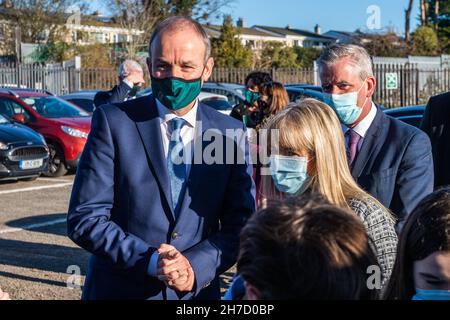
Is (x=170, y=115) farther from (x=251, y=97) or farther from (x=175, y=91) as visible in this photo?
(x=251, y=97)

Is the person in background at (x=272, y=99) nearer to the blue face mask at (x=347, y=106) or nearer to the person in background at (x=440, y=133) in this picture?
the person in background at (x=440, y=133)

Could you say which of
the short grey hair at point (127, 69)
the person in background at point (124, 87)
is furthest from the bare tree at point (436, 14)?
the person in background at point (124, 87)

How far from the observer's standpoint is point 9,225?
33.6ft

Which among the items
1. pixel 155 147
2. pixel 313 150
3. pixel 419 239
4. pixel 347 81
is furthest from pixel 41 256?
pixel 419 239

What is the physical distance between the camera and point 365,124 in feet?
12.5

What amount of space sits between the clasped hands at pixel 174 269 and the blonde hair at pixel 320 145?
60 centimetres

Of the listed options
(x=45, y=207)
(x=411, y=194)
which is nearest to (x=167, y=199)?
(x=411, y=194)

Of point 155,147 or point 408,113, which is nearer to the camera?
point 155,147

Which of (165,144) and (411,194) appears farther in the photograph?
(411,194)

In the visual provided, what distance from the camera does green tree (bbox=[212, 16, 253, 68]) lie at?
43.0 m

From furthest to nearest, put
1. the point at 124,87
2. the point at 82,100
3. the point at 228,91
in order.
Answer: the point at 228,91 → the point at 82,100 → the point at 124,87

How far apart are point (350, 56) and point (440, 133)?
2.88 feet

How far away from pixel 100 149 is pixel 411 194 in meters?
1.43

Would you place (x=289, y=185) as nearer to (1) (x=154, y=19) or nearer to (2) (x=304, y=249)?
(2) (x=304, y=249)
